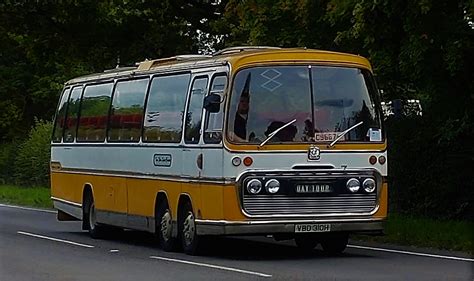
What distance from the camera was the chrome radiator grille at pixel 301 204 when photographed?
1733 centimetres

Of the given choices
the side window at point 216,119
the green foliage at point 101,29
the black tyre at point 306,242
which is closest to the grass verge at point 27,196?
the green foliage at point 101,29

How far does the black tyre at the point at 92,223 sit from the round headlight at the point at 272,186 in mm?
6640

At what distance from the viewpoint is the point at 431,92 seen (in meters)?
22.4

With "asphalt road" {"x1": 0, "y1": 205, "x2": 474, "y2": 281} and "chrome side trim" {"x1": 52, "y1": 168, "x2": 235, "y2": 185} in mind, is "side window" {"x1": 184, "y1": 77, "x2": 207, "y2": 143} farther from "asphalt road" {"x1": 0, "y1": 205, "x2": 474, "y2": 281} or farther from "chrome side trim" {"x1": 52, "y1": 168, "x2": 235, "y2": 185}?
"asphalt road" {"x1": 0, "y1": 205, "x2": 474, "y2": 281}

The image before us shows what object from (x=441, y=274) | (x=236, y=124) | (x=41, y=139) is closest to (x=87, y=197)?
(x=236, y=124)

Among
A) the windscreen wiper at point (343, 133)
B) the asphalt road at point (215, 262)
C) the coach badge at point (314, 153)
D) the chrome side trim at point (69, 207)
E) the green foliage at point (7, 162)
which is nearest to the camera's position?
the asphalt road at point (215, 262)

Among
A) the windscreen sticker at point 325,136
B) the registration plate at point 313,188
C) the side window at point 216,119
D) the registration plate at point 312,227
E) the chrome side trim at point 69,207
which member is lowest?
the chrome side trim at point 69,207

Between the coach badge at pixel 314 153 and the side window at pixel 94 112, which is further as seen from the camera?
the side window at pixel 94 112

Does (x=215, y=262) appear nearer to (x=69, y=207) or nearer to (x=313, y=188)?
(x=313, y=188)

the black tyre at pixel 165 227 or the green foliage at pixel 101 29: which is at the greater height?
the green foliage at pixel 101 29

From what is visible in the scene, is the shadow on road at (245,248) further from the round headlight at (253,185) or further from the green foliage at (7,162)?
the green foliage at (7,162)

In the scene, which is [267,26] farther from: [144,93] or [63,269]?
[63,269]

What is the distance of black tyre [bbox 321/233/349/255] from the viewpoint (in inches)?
Result: 728

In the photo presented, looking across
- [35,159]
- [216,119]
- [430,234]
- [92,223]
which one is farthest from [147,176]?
[35,159]
